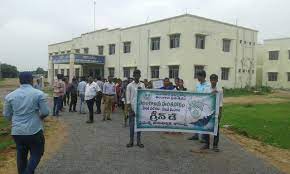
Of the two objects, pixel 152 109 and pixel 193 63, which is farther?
pixel 193 63

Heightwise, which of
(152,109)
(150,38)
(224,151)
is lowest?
(224,151)

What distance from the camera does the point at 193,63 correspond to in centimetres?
3809

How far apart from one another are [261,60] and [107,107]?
45.4 meters

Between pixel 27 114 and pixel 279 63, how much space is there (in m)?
51.8

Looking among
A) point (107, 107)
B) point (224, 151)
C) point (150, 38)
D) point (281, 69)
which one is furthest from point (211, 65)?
point (224, 151)

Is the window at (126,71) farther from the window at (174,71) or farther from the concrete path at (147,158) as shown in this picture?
the concrete path at (147,158)

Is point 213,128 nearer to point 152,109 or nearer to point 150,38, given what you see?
point 152,109

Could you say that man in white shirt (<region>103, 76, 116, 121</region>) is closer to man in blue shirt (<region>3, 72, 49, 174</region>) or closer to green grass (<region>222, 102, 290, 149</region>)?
green grass (<region>222, 102, 290, 149</region>)

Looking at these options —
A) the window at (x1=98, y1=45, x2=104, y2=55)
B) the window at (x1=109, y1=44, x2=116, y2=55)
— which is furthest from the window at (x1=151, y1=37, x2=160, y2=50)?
the window at (x1=98, y1=45, x2=104, y2=55)

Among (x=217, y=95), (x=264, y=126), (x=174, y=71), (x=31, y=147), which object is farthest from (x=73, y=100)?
(x=174, y=71)

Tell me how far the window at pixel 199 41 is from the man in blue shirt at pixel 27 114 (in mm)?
32988

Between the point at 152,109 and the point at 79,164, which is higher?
the point at 152,109

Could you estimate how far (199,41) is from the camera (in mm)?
38875

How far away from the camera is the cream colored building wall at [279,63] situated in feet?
175
